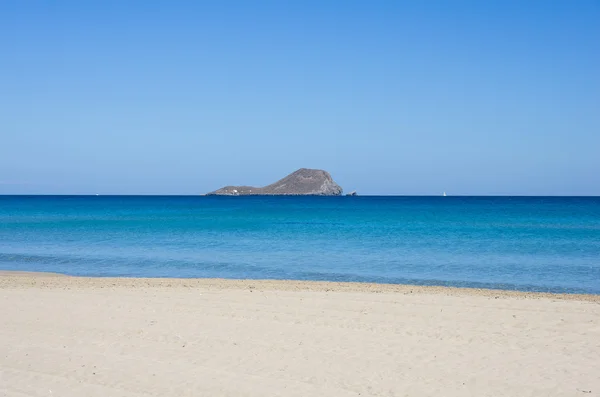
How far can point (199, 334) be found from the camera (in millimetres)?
9750

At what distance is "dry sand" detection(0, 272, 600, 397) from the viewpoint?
24.1 feet

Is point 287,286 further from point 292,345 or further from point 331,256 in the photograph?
point 331,256

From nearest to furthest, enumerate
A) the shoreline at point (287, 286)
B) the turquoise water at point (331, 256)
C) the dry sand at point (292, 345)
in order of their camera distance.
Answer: the dry sand at point (292, 345)
the shoreline at point (287, 286)
the turquoise water at point (331, 256)

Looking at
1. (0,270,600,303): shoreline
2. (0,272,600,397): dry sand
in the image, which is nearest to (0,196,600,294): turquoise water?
(0,270,600,303): shoreline

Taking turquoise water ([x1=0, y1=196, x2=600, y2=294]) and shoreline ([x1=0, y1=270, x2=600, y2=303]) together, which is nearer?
shoreline ([x1=0, y1=270, x2=600, y2=303])

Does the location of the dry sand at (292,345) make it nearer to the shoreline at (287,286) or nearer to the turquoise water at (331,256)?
the shoreline at (287,286)

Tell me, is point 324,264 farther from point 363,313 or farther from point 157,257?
point 363,313

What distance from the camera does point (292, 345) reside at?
909 cm

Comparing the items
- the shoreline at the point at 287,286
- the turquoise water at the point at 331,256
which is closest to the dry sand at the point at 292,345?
the shoreline at the point at 287,286

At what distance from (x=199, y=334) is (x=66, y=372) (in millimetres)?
2415

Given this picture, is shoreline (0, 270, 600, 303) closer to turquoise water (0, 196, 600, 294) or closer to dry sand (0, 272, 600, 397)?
dry sand (0, 272, 600, 397)

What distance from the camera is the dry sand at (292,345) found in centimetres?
736

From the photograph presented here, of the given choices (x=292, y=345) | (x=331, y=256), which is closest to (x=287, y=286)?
(x=292, y=345)

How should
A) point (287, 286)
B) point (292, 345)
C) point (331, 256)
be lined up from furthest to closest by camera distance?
point (331, 256), point (287, 286), point (292, 345)
